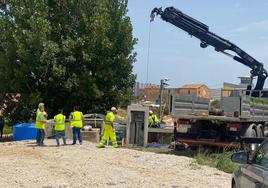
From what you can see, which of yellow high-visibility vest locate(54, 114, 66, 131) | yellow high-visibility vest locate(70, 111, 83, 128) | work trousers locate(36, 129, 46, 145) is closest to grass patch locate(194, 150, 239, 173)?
yellow high-visibility vest locate(70, 111, 83, 128)

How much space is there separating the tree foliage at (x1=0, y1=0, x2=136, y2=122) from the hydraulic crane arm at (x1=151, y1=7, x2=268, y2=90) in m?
2.55

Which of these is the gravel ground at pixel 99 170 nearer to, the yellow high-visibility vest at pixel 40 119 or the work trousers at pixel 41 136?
the work trousers at pixel 41 136

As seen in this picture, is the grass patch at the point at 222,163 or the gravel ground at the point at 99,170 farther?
the grass patch at the point at 222,163

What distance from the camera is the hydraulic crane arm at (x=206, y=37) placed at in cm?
2586

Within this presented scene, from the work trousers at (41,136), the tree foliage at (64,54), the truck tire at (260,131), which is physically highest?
the tree foliage at (64,54)

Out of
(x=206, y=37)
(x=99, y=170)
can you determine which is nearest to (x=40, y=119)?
(x=99, y=170)

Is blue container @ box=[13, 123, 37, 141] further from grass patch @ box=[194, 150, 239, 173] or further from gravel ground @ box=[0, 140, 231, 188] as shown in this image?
grass patch @ box=[194, 150, 239, 173]

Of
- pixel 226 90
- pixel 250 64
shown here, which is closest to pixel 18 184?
pixel 226 90

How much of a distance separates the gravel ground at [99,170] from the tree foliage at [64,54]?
8.70 m

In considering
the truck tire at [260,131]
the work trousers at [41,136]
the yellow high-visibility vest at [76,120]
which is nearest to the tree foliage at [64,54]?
the yellow high-visibility vest at [76,120]

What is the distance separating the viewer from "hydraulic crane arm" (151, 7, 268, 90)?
2586cm

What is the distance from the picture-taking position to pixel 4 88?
27.2 metres

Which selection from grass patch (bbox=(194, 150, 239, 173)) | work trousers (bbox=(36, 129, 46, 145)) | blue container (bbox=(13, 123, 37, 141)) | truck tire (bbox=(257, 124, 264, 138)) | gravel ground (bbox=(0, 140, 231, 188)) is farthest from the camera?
blue container (bbox=(13, 123, 37, 141))

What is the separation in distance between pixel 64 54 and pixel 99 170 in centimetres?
1413
